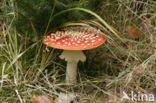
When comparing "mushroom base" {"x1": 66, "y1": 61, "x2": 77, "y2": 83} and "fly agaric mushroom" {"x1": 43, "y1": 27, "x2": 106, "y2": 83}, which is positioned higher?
"fly agaric mushroom" {"x1": 43, "y1": 27, "x2": 106, "y2": 83}

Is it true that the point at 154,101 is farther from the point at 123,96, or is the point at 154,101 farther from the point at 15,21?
the point at 15,21

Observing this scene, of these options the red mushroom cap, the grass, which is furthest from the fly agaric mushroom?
the grass

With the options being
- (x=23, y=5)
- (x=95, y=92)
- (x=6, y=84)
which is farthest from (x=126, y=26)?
(x=6, y=84)

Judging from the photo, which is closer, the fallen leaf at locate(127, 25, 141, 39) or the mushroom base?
the mushroom base

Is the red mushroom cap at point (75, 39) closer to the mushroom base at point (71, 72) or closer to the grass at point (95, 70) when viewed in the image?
the grass at point (95, 70)

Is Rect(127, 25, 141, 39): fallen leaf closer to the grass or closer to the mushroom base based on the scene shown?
the grass

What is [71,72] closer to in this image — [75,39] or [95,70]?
[95,70]
